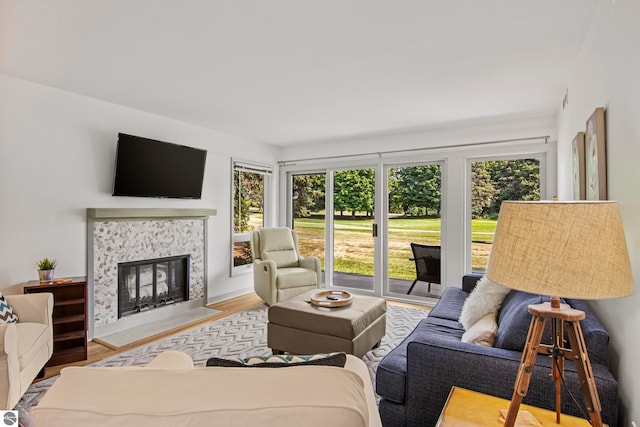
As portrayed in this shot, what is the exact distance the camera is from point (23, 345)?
216cm

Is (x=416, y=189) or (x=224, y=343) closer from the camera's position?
(x=224, y=343)

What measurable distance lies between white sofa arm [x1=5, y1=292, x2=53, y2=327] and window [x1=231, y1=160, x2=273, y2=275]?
8.47 ft

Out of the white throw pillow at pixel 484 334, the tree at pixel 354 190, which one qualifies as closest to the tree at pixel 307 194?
the tree at pixel 354 190

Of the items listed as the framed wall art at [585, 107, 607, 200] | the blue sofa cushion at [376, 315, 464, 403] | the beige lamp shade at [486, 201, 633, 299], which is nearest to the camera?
the beige lamp shade at [486, 201, 633, 299]

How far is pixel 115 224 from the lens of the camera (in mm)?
3600

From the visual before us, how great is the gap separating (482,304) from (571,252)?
152cm

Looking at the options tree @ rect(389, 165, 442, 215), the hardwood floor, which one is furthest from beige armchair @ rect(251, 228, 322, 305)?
tree @ rect(389, 165, 442, 215)

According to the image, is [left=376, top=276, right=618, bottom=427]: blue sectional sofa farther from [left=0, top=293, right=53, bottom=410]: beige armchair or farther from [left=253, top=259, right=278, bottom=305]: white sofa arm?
[left=253, top=259, right=278, bottom=305]: white sofa arm

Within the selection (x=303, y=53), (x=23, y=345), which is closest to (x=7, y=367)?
(x=23, y=345)

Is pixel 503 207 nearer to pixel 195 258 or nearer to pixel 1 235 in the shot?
pixel 1 235

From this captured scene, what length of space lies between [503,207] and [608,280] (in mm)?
325

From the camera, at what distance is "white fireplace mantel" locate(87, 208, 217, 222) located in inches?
133

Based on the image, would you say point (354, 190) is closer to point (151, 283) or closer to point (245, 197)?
point (245, 197)

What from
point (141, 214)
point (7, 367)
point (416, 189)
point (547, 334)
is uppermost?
point (416, 189)
